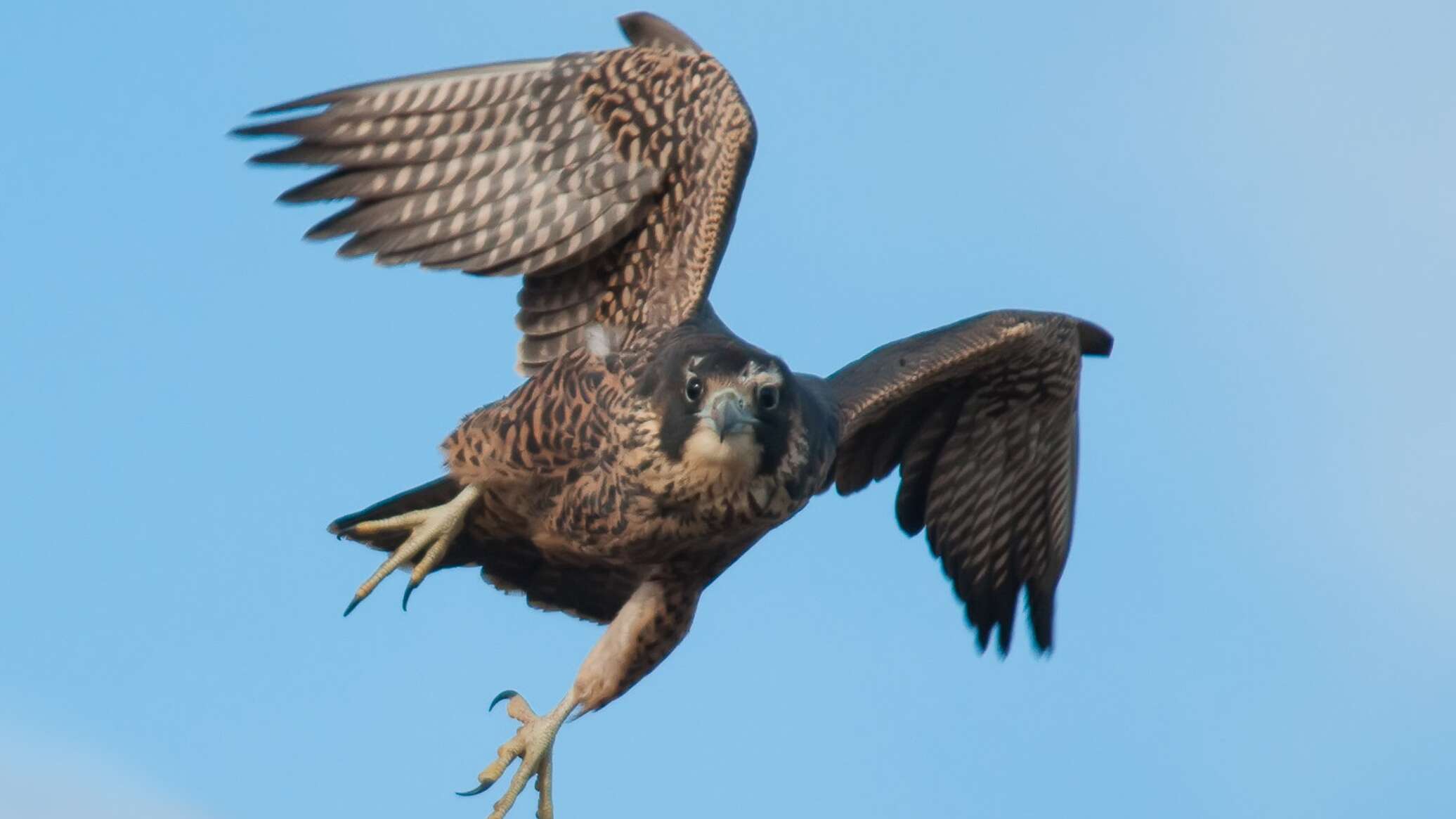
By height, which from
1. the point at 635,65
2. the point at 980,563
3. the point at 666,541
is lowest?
the point at 666,541

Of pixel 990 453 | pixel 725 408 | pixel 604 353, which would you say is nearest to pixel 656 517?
pixel 725 408

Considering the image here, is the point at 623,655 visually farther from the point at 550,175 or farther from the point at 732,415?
the point at 550,175

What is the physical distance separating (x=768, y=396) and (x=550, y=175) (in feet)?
6.41

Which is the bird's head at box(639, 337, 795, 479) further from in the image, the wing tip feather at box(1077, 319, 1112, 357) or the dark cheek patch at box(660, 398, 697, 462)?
the wing tip feather at box(1077, 319, 1112, 357)

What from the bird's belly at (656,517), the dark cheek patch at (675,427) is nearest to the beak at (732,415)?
the dark cheek patch at (675,427)

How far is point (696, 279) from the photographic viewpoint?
9109 millimetres

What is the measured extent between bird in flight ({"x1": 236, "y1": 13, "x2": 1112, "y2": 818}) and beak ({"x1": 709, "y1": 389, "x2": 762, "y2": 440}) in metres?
0.04

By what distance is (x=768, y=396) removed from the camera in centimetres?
785

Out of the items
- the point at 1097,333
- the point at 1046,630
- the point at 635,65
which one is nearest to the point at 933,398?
the point at 1097,333

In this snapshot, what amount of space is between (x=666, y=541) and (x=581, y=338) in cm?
124

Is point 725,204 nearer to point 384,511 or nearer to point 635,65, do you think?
point 635,65

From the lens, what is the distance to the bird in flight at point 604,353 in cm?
818

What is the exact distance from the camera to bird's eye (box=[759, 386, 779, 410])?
7816mm

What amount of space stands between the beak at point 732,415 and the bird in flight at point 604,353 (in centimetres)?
4
